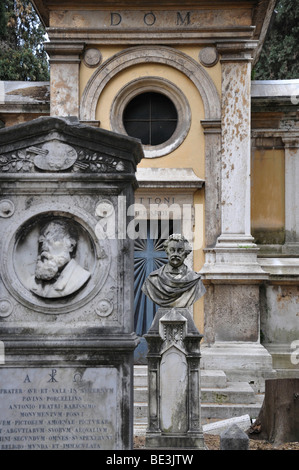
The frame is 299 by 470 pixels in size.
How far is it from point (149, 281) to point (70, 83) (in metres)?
5.84

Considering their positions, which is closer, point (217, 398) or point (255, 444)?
point (255, 444)

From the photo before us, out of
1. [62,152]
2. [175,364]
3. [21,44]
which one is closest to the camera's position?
[62,152]

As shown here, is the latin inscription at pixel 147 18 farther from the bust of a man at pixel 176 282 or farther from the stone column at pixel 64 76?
the bust of a man at pixel 176 282

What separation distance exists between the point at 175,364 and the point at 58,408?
2.96m

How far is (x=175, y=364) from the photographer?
28.6 ft

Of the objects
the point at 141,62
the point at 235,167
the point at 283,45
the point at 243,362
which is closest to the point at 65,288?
the point at 243,362

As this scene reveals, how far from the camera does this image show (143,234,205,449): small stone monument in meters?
8.54

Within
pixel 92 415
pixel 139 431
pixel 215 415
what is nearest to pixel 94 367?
pixel 92 415

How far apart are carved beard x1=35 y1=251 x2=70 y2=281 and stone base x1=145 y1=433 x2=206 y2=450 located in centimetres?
331

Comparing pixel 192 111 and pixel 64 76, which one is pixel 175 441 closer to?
pixel 192 111

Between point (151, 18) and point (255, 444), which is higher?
point (151, 18)

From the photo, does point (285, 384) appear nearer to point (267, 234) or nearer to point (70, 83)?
point (267, 234)

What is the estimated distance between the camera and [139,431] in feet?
31.8

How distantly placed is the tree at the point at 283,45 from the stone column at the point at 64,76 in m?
12.3
